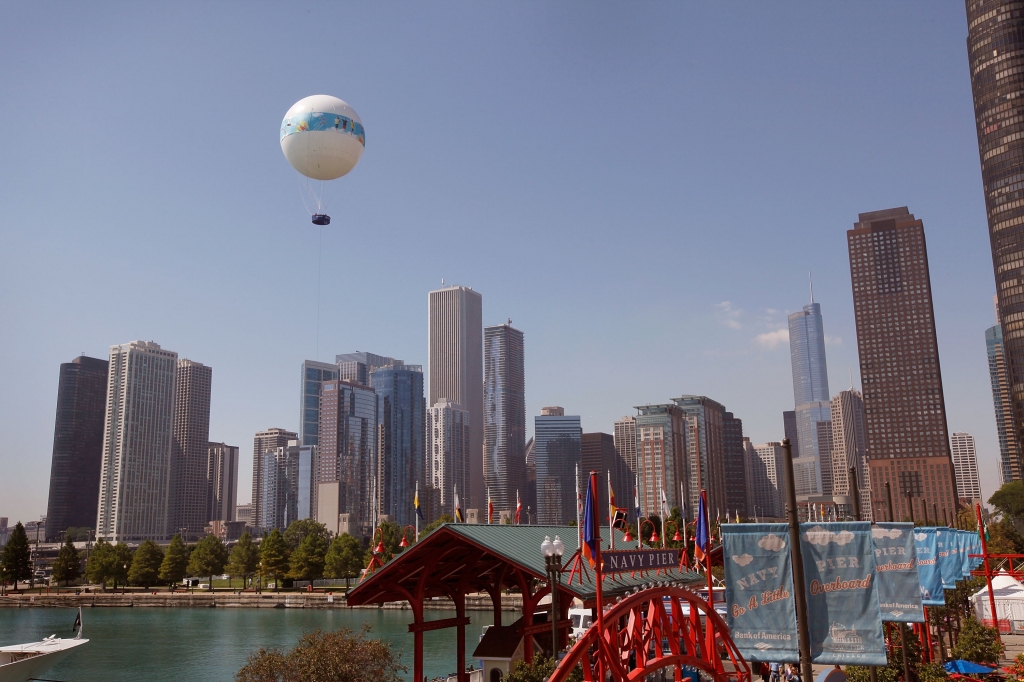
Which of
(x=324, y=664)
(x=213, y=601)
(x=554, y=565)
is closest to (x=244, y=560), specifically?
(x=213, y=601)

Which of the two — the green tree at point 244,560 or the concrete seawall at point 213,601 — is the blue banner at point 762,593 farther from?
the green tree at point 244,560

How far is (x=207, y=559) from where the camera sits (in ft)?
477

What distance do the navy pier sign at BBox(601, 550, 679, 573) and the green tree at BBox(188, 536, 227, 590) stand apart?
132 meters

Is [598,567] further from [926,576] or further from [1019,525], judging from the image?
[1019,525]

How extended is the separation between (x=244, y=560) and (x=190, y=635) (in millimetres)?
59282

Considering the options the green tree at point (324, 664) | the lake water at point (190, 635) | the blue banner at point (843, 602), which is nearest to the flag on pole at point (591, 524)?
the blue banner at point (843, 602)

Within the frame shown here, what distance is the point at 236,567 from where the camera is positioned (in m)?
145

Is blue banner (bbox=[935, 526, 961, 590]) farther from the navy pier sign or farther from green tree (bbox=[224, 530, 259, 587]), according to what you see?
green tree (bbox=[224, 530, 259, 587])

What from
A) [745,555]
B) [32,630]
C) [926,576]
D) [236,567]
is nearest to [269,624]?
[32,630]

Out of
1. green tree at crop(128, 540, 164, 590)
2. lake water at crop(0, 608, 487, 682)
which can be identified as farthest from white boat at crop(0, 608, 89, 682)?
green tree at crop(128, 540, 164, 590)

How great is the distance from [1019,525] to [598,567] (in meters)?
196

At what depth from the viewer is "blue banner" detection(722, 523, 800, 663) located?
16.4m

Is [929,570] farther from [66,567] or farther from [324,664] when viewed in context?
[66,567]

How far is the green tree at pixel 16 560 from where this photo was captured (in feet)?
477
